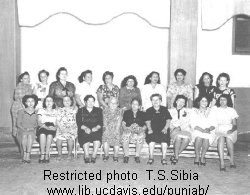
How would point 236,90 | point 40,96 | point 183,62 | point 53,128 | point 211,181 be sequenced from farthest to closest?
point 236,90 < point 183,62 < point 40,96 < point 53,128 < point 211,181

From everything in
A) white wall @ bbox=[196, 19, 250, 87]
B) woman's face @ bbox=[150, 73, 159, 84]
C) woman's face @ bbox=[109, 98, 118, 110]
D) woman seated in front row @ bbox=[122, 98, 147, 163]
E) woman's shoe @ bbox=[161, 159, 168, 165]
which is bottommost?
woman's shoe @ bbox=[161, 159, 168, 165]

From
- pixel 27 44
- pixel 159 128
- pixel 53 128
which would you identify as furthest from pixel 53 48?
pixel 159 128

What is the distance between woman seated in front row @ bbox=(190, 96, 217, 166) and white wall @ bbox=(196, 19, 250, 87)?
196 centimetres

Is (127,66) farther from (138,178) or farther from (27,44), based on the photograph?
(138,178)

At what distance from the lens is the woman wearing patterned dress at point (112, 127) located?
6.95 m

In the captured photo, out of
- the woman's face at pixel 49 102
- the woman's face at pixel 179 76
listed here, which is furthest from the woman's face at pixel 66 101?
the woman's face at pixel 179 76

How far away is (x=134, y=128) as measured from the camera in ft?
23.1

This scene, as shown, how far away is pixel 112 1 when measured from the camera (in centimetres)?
835

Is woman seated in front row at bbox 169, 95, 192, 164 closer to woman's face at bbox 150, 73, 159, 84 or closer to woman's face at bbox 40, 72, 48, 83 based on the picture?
woman's face at bbox 150, 73, 159, 84

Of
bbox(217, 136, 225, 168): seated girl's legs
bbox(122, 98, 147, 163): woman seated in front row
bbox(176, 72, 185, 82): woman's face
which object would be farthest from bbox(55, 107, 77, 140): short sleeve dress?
bbox(217, 136, 225, 168): seated girl's legs

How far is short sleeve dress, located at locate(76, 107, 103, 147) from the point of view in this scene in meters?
6.90

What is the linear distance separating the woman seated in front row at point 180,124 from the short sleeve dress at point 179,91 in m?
→ 0.39

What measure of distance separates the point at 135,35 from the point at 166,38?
0.71 m

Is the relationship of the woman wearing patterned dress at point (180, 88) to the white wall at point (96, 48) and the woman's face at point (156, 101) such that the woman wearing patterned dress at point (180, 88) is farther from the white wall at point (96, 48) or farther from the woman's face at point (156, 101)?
the white wall at point (96, 48)
